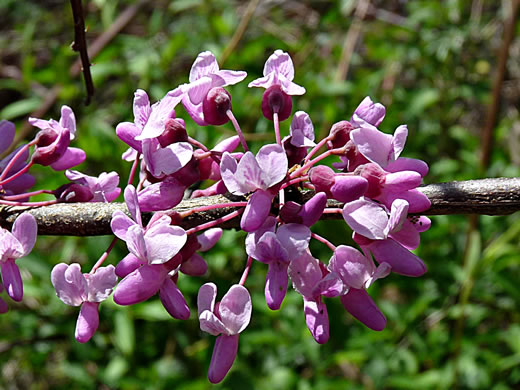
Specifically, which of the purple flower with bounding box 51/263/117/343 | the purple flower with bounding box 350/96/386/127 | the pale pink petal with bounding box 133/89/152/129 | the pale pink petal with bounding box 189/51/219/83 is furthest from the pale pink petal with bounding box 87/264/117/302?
the purple flower with bounding box 350/96/386/127

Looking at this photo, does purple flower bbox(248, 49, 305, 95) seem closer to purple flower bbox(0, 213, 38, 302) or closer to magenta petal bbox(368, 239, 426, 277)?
magenta petal bbox(368, 239, 426, 277)

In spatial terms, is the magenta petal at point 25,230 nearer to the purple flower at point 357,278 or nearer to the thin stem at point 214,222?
the thin stem at point 214,222

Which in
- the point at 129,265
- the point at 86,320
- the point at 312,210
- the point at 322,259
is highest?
the point at 312,210

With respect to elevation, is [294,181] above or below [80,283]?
above

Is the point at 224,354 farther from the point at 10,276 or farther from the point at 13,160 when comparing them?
the point at 13,160

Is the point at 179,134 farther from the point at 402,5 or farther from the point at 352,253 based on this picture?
the point at 402,5

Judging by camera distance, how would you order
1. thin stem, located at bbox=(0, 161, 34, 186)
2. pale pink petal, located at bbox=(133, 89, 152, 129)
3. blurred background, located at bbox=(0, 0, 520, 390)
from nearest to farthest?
pale pink petal, located at bbox=(133, 89, 152, 129) < thin stem, located at bbox=(0, 161, 34, 186) < blurred background, located at bbox=(0, 0, 520, 390)

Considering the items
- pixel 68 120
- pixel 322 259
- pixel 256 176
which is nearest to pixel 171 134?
pixel 256 176
